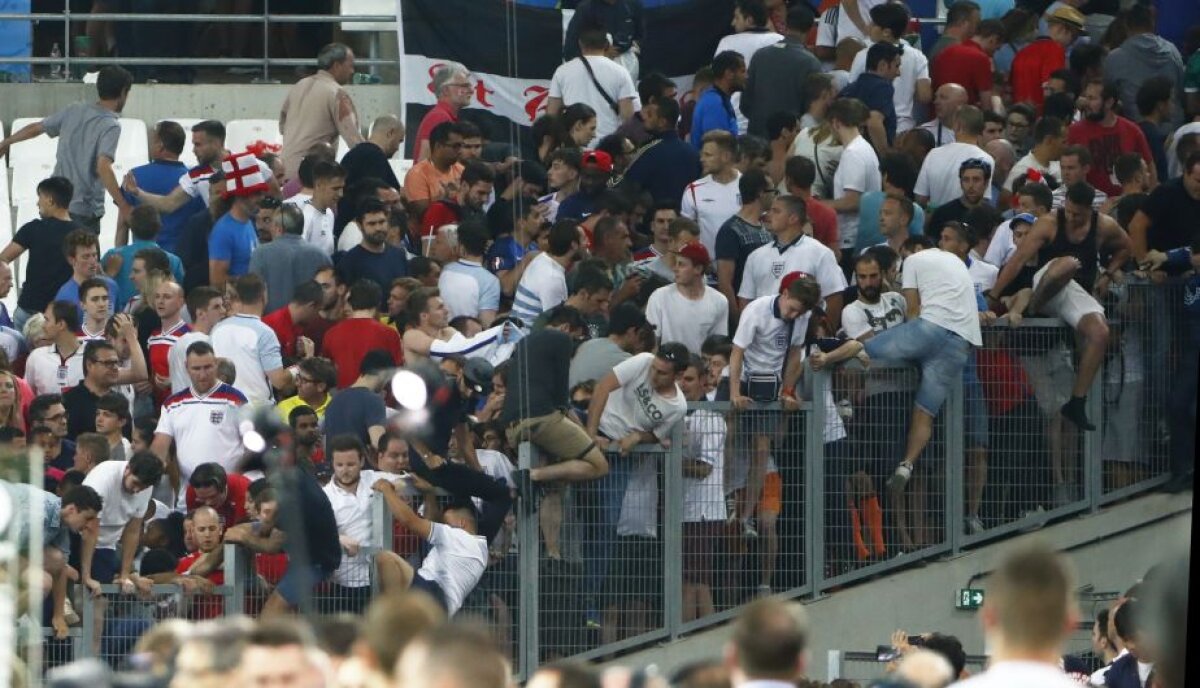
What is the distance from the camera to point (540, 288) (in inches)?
444

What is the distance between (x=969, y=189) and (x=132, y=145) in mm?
4791

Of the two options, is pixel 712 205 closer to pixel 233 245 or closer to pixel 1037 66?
pixel 233 245

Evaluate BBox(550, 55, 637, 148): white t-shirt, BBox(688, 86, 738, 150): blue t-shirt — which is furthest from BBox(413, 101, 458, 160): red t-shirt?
BBox(688, 86, 738, 150): blue t-shirt

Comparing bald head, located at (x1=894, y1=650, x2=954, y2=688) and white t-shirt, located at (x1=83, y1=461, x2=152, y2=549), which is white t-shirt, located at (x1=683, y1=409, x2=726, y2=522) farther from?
bald head, located at (x1=894, y1=650, x2=954, y2=688)

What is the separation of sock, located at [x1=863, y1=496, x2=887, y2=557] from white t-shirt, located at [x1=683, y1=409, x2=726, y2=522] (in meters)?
0.70

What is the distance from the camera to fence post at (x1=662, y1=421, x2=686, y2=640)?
35.2ft

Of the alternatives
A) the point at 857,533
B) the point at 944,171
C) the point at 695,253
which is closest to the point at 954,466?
the point at 857,533

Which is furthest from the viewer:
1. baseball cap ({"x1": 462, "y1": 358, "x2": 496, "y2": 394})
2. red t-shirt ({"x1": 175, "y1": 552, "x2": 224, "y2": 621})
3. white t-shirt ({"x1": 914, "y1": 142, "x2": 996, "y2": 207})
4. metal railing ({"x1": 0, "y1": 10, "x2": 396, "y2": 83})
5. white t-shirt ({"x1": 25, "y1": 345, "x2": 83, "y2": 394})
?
metal railing ({"x1": 0, "y1": 10, "x2": 396, "y2": 83})

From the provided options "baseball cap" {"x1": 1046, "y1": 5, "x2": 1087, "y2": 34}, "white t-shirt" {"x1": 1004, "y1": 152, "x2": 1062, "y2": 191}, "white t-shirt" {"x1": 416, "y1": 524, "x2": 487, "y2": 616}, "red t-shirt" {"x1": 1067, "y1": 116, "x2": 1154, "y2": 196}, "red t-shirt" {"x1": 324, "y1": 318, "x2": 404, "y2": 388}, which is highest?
"baseball cap" {"x1": 1046, "y1": 5, "x2": 1087, "y2": 34}

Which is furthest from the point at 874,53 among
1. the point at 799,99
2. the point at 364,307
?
the point at 364,307

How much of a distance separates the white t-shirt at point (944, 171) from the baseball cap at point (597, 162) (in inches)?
56.8

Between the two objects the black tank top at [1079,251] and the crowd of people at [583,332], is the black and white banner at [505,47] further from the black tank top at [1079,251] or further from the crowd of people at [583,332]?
the black tank top at [1079,251]

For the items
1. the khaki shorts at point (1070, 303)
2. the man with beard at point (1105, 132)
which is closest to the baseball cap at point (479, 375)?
the khaki shorts at point (1070, 303)

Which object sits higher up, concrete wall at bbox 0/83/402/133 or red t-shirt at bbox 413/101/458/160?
concrete wall at bbox 0/83/402/133
